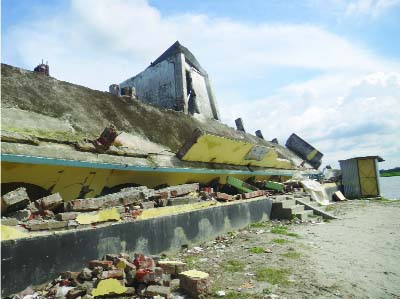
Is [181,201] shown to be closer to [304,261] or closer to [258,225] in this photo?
[304,261]

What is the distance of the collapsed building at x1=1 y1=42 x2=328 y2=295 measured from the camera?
3932 mm

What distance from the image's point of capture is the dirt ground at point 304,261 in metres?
3.53

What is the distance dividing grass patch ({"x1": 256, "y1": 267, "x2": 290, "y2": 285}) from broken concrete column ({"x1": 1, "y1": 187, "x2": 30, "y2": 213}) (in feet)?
9.97

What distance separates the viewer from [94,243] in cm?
394

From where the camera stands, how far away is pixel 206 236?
6.02 meters

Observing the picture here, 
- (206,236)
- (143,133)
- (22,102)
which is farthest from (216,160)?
(22,102)

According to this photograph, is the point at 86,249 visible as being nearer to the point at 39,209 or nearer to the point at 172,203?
the point at 39,209

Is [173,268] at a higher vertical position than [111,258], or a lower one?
lower

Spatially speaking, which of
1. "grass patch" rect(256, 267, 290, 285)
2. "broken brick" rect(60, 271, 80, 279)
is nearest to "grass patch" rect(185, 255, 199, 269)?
"grass patch" rect(256, 267, 290, 285)

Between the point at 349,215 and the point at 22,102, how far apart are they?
362 inches

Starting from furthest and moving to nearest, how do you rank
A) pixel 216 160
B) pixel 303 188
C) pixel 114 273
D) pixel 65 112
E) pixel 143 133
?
pixel 303 188, pixel 216 160, pixel 143 133, pixel 65 112, pixel 114 273

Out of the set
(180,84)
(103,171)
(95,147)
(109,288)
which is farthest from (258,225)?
(180,84)

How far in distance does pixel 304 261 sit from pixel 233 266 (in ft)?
3.52

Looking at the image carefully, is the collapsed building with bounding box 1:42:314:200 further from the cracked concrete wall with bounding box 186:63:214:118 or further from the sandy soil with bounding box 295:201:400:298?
the cracked concrete wall with bounding box 186:63:214:118
